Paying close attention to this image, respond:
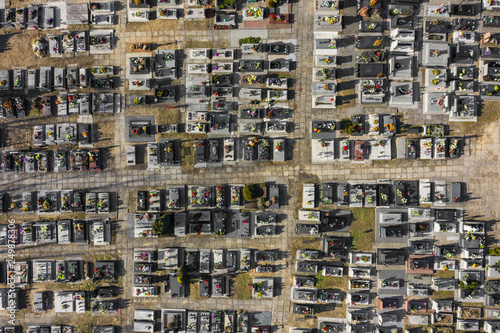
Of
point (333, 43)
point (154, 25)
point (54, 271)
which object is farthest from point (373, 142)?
point (54, 271)

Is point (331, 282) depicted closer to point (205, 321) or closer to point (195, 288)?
point (205, 321)

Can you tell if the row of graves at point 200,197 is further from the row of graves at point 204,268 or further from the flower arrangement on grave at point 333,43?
the flower arrangement on grave at point 333,43

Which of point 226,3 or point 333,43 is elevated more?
point 226,3

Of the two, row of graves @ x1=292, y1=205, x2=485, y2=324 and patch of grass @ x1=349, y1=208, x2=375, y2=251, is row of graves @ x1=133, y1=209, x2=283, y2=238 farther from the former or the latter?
patch of grass @ x1=349, y1=208, x2=375, y2=251

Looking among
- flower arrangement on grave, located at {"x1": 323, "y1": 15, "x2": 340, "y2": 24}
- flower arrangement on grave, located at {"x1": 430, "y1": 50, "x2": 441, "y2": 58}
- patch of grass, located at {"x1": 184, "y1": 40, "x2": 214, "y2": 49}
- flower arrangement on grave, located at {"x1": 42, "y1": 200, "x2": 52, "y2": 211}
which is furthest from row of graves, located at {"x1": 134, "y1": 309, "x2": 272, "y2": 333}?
flower arrangement on grave, located at {"x1": 430, "y1": 50, "x2": 441, "y2": 58}

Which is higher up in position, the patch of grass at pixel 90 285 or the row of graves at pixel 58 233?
the row of graves at pixel 58 233

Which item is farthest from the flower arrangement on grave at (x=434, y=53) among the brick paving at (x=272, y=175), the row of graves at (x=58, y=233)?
the row of graves at (x=58, y=233)

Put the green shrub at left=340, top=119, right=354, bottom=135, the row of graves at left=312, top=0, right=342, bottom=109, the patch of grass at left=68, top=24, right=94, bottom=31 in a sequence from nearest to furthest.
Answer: the green shrub at left=340, top=119, right=354, bottom=135, the row of graves at left=312, top=0, right=342, bottom=109, the patch of grass at left=68, top=24, right=94, bottom=31
